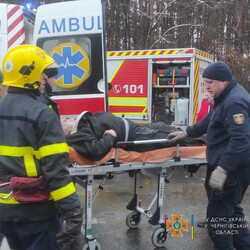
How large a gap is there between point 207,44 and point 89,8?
1309 centimetres

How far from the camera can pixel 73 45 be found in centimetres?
461

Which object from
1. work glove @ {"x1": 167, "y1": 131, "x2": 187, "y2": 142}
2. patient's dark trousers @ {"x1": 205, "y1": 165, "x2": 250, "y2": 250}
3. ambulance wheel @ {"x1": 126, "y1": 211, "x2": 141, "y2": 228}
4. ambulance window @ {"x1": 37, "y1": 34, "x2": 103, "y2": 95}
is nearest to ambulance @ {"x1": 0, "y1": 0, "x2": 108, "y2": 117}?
ambulance window @ {"x1": 37, "y1": 34, "x2": 103, "y2": 95}

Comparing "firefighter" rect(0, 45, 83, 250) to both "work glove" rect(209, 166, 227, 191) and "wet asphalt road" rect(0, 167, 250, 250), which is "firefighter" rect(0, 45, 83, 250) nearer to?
"work glove" rect(209, 166, 227, 191)

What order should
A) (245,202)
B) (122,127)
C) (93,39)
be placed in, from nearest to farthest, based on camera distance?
(122,127), (93,39), (245,202)

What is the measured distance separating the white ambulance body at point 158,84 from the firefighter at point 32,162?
5.92 m

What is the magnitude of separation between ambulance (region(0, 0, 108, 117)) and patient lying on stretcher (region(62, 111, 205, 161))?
76 centimetres

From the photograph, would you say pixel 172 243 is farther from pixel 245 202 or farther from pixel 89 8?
pixel 89 8

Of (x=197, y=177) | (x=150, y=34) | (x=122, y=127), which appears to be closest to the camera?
(x=122, y=127)

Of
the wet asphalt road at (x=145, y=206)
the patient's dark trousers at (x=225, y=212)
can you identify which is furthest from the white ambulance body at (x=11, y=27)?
the patient's dark trousers at (x=225, y=212)

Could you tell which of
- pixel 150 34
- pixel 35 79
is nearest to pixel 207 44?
pixel 150 34

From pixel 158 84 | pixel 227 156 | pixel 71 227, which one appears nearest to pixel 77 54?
pixel 227 156

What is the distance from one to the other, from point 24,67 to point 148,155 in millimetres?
1809

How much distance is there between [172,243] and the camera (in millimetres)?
3982

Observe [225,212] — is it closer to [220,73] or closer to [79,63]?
[220,73]
